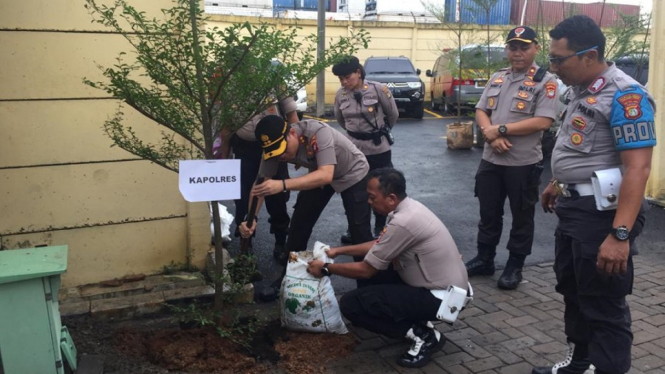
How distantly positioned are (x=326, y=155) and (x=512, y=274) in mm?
1834

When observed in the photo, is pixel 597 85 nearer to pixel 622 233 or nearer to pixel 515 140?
pixel 622 233

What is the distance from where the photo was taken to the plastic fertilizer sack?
3.68 metres

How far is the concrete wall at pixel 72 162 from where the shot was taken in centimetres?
387

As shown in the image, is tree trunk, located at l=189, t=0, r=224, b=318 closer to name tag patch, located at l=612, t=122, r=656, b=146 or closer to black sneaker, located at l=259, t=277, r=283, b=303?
black sneaker, located at l=259, t=277, r=283, b=303

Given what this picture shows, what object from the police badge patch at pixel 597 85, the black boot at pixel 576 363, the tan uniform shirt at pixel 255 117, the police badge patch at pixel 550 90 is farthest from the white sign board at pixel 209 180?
the police badge patch at pixel 550 90

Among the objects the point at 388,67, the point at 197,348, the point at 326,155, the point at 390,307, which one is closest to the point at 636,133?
the point at 390,307

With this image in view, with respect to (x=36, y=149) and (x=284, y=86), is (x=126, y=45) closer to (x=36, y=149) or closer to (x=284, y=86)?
(x=36, y=149)

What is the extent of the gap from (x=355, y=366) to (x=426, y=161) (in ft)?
22.5

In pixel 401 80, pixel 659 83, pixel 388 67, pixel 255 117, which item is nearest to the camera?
pixel 255 117

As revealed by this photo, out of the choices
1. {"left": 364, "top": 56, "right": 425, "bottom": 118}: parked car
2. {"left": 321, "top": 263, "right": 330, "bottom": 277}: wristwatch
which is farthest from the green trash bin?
{"left": 364, "top": 56, "right": 425, "bottom": 118}: parked car

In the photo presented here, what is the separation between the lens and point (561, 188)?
10.2 ft

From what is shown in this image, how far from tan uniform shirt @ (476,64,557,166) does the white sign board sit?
7.25 feet

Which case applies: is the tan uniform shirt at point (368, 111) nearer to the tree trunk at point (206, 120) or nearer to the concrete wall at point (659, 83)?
the tree trunk at point (206, 120)

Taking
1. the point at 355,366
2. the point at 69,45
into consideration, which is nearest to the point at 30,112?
the point at 69,45
